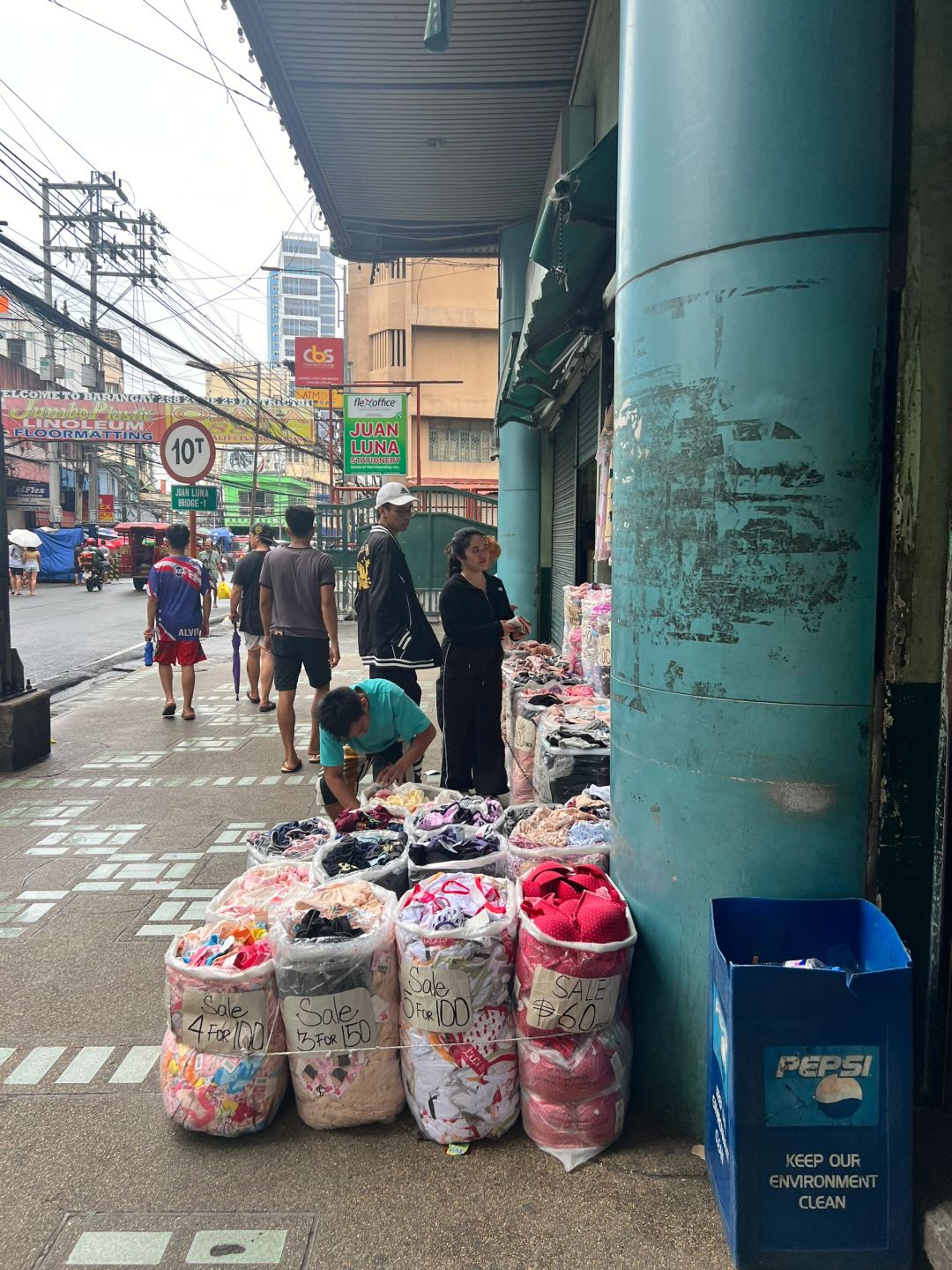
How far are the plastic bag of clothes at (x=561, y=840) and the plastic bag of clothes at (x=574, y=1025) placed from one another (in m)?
0.42

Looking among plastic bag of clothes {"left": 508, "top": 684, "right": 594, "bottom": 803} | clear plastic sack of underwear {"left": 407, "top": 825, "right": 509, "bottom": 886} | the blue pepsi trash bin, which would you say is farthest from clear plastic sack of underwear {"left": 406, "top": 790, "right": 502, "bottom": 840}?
the blue pepsi trash bin

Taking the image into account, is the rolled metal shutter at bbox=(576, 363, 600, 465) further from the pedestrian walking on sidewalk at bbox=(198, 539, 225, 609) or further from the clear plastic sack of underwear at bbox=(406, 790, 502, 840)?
the pedestrian walking on sidewalk at bbox=(198, 539, 225, 609)

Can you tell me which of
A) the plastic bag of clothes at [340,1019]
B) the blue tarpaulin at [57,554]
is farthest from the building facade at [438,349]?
the plastic bag of clothes at [340,1019]

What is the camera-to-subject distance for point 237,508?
203ft

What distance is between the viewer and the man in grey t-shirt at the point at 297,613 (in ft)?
20.5

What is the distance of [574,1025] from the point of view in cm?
233

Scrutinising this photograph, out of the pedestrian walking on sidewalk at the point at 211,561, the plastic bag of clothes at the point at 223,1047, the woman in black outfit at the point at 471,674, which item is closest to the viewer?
the plastic bag of clothes at the point at 223,1047

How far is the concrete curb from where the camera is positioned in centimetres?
1062

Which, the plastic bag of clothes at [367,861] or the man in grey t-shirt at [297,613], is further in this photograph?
the man in grey t-shirt at [297,613]

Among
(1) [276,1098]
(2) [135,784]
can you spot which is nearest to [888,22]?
(1) [276,1098]

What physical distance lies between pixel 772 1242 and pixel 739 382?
6.78 feet

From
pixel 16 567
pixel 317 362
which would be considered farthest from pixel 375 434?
pixel 16 567

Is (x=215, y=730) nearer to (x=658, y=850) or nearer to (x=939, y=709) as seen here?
(x=658, y=850)

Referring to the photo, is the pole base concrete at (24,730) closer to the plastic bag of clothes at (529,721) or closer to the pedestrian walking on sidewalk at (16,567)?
the plastic bag of clothes at (529,721)
